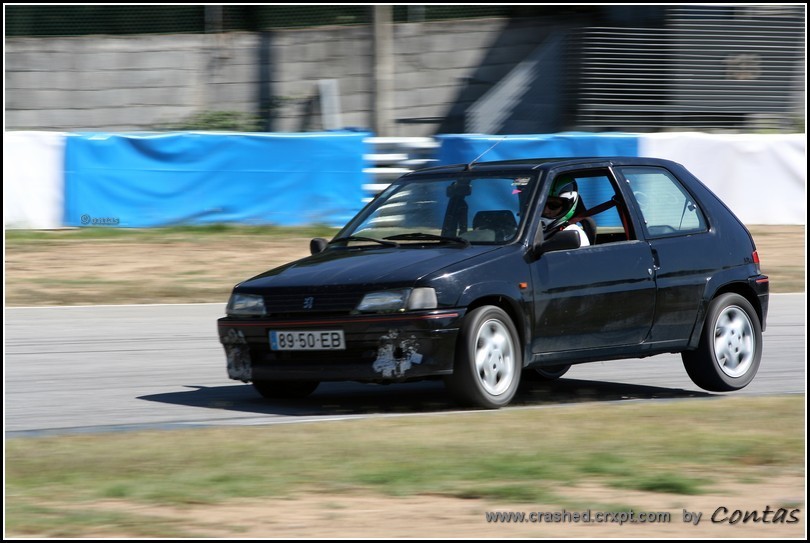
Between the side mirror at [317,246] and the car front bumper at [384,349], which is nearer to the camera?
the car front bumper at [384,349]

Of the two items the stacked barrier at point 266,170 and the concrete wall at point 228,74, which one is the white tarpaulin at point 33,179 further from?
the concrete wall at point 228,74

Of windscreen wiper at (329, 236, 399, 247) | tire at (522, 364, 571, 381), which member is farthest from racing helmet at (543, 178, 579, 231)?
tire at (522, 364, 571, 381)

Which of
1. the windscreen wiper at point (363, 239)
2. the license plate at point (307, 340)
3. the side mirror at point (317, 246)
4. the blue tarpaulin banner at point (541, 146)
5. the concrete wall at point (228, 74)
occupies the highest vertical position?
the concrete wall at point (228, 74)

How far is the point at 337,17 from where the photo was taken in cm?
2720

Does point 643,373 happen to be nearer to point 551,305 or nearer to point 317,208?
point 551,305

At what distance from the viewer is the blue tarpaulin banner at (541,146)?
67.5 ft

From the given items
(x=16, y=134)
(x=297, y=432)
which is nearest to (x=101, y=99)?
(x=16, y=134)

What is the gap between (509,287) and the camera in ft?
25.7

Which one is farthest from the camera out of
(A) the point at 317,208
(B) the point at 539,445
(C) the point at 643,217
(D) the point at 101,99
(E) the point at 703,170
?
(D) the point at 101,99

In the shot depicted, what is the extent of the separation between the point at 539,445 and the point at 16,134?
13547 millimetres

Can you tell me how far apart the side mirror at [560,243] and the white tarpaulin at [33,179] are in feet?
39.3

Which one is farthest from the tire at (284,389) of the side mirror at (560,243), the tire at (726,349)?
the tire at (726,349)

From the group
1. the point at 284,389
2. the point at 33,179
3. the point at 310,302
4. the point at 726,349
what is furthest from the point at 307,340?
the point at 33,179

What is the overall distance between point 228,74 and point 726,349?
1951 cm
